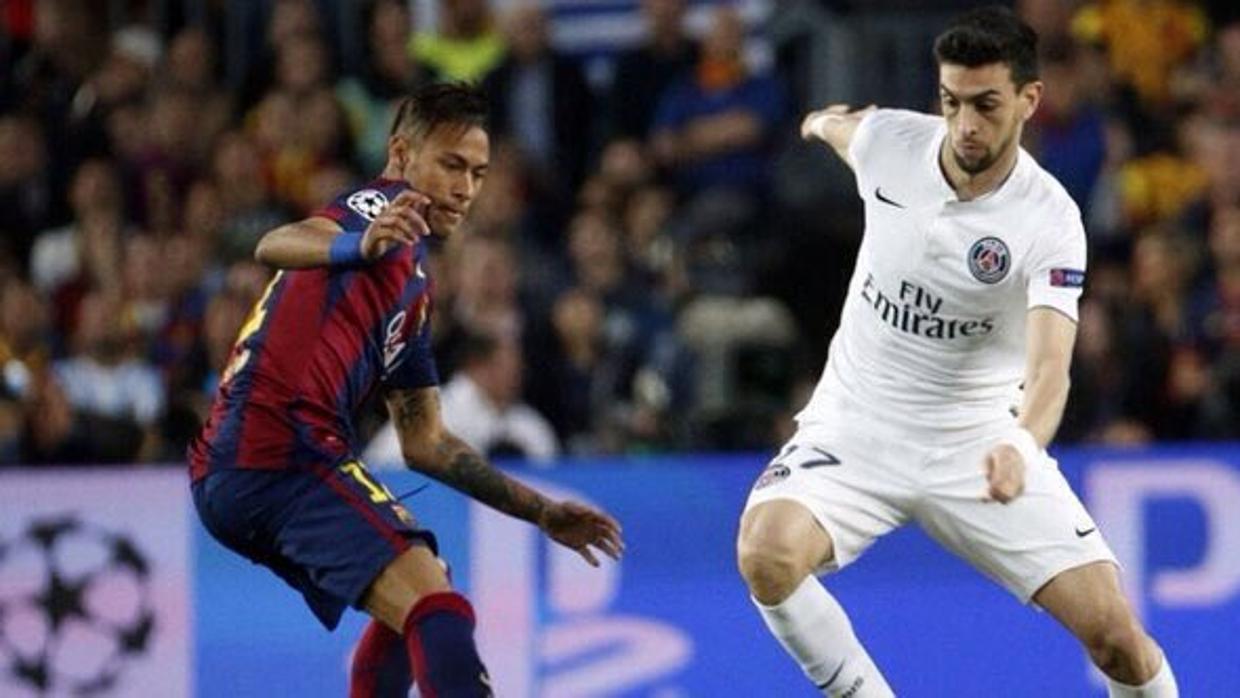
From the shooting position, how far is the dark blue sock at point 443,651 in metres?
7.39

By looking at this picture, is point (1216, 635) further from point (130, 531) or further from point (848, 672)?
point (130, 531)

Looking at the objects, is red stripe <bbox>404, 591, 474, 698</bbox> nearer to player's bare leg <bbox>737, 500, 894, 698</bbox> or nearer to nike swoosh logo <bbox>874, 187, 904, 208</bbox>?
player's bare leg <bbox>737, 500, 894, 698</bbox>

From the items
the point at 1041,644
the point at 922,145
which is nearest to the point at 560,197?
the point at 1041,644

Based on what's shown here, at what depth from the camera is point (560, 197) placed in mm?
13547

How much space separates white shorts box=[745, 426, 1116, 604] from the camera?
8.14 meters

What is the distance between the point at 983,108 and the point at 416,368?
1.64 metres

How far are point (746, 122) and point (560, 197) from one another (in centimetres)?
92

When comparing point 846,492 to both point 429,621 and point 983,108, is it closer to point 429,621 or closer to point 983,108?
point 983,108

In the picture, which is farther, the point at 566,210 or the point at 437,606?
the point at 566,210

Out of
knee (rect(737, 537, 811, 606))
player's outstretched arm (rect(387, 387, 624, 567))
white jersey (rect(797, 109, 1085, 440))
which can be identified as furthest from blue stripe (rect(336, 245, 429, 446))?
white jersey (rect(797, 109, 1085, 440))

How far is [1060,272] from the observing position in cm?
794

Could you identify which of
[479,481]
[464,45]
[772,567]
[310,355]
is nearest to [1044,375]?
[772,567]

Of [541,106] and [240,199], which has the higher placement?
[541,106]

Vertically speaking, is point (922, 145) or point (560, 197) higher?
point (922, 145)
